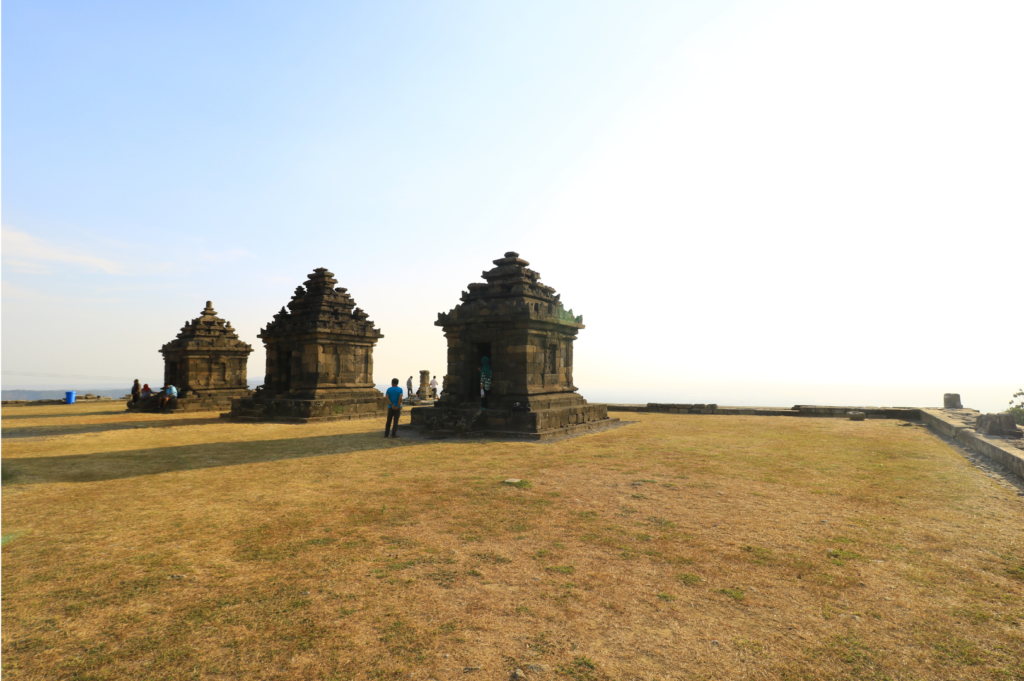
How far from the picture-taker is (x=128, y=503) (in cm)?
664

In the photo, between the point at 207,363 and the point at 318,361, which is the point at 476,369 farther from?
the point at 207,363

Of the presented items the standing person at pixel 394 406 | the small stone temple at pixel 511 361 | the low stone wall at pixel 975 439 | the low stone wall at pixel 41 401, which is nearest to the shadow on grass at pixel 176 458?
the standing person at pixel 394 406

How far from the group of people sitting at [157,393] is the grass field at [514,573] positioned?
18960mm

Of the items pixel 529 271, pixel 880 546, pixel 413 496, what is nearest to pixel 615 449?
pixel 413 496

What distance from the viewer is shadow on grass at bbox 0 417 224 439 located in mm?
15039

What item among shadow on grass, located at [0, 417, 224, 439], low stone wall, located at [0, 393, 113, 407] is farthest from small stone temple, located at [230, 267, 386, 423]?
low stone wall, located at [0, 393, 113, 407]

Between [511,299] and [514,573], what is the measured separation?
11.7 meters

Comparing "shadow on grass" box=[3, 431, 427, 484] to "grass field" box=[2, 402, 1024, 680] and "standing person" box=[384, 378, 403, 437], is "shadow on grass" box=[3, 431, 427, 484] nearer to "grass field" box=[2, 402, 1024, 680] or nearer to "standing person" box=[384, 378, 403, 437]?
"grass field" box=[2, 402, 1024, 680]

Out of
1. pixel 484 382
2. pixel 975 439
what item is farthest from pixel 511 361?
pixel 975 439

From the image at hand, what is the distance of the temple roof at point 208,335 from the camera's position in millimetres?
27953

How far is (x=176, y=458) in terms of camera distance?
33.6 feet

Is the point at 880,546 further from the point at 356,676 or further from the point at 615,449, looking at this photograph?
the point at 615,449

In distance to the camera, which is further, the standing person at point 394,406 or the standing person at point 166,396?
the standing person at point 166,396

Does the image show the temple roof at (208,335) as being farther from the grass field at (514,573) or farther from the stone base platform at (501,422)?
the grass field at (514,573)
